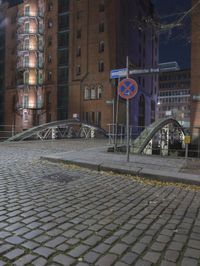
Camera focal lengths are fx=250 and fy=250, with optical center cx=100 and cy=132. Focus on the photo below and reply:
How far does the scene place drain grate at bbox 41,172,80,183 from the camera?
630 cm

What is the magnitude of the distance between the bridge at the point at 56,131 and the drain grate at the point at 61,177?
13.8 metres

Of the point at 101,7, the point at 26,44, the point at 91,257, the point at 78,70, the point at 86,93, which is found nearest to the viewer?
the point at 91,257

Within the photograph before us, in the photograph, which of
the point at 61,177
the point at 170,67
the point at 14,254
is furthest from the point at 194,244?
the point at 170,67

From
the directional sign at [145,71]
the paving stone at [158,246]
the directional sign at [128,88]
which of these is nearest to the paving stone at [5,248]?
the paving stone at [158,246]

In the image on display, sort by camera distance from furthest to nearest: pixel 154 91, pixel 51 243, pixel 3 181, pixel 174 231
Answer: pixel 154 91 < pixel 3 181 < pixel 174 231 < pixel 51 243

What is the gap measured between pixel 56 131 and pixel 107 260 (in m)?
22.4

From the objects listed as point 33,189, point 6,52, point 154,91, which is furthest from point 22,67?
point 33,189

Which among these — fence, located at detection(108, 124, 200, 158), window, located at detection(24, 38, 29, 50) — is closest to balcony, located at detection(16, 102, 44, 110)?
window, located at detection(24, 38, 29, 50)

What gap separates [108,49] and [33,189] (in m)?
33.8

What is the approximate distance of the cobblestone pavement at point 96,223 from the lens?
2.71 m

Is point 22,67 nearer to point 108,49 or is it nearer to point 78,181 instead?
point 108,49

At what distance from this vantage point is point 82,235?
319 cm

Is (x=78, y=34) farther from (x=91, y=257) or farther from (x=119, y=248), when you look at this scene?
(x=91, y=257)

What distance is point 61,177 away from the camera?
662 cm
